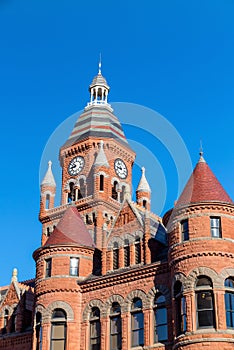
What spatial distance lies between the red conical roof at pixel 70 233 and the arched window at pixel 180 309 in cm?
1008

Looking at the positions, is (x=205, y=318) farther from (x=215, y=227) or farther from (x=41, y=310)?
(x=41, y=310)

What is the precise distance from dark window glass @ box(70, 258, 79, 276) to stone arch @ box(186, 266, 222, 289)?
35.1 feet

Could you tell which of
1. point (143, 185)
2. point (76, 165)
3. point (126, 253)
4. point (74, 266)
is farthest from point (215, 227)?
point (76, 165)

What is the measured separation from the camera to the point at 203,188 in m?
44.8

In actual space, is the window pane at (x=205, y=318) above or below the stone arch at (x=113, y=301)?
below

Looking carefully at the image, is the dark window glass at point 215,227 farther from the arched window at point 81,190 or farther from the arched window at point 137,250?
the arched window at point 81,190

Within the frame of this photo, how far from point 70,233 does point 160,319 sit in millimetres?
10789

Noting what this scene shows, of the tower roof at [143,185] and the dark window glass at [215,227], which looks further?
the tower roof at [143,185]

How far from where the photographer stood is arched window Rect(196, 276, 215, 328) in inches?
1565

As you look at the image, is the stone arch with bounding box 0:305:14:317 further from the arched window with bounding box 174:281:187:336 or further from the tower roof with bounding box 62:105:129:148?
the tower roof with bounding box 62:105:129:148

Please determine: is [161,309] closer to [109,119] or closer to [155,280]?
[155,280]

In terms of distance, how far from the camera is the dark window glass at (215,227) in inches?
1679

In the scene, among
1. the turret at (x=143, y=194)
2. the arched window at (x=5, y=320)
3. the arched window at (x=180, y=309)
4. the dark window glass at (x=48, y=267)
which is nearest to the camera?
the arched window at (x=180, y=309)

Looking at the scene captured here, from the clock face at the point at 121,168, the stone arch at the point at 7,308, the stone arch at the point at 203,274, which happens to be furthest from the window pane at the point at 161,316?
the clock face at the point at 121,168
